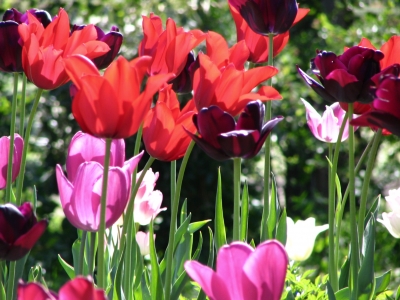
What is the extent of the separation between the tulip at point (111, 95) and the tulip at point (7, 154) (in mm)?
264

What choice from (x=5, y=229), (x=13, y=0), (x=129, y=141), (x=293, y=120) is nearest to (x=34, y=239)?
(x=5, y=229)

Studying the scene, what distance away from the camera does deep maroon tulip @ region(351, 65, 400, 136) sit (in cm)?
65

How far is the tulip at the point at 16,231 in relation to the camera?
0.62 meters

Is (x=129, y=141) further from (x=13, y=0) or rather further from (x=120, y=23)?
(x=13, y=0)

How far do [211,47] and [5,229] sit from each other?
37cm

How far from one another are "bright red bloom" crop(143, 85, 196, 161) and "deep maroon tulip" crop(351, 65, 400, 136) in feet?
0.63

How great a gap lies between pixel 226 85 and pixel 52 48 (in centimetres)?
22

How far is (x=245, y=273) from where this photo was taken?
0.54m

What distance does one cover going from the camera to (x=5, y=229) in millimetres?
623

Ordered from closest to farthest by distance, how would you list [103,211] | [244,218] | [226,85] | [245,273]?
1. [245,273]
2. [103,211]
3. [226,85]
4. [244,218]

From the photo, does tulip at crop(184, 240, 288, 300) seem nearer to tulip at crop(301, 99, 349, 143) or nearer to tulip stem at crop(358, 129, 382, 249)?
tulip stem at crop(358, 129, 382, 249)

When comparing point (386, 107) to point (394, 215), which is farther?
point (394, 215)

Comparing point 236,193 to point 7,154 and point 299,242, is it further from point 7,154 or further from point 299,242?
point 299,242

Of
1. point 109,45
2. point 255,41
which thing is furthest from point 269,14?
point 109,45
